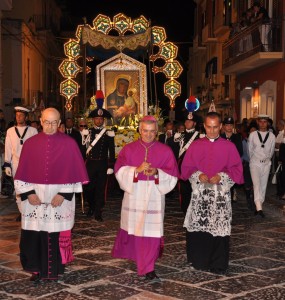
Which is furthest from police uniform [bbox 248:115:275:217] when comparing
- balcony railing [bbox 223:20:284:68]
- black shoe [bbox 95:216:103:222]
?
balcony railing [bbox 223:20:284:68]

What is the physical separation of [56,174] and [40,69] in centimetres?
3014

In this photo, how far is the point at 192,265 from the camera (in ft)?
24.1

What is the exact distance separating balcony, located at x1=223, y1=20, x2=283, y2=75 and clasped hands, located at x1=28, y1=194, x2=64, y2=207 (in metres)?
16.1

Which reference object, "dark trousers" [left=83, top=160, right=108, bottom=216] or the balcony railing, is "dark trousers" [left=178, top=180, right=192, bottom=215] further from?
the balcony railing

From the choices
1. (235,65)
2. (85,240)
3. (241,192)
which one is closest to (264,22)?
(235,65)

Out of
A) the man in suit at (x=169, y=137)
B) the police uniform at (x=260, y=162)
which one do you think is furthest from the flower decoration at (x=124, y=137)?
the police uniform at (x=260, y=162)

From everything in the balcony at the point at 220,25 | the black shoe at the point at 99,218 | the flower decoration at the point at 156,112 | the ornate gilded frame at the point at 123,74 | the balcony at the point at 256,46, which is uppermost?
the balcony at the point at 220,25

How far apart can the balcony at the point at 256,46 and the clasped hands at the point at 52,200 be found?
1610cm

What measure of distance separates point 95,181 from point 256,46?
517 inches

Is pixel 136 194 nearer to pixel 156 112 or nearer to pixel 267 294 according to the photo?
pixel 267 294

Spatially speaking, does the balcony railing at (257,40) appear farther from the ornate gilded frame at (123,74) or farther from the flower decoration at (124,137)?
the flower decoration at (124,137)

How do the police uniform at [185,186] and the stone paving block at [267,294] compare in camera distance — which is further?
the police uniform at [185,186]

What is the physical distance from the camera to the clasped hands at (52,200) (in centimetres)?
643

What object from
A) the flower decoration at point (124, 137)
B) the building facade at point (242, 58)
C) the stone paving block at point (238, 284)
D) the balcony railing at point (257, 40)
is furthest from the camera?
the building facade at point (242, 58)
